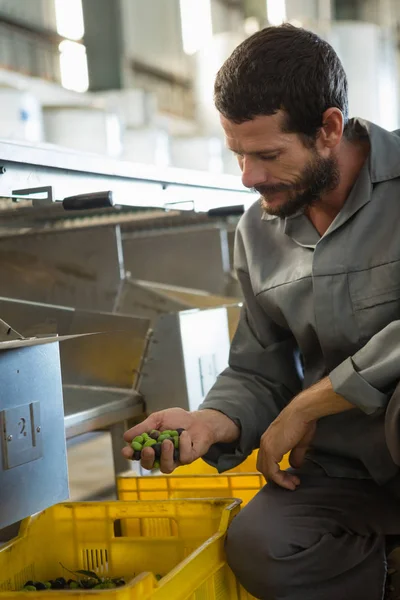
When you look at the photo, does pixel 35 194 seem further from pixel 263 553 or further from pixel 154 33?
pixel 154 33

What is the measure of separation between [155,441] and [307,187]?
53 cm

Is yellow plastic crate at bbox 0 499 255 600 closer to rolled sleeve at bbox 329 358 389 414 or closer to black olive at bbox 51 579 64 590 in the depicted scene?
black olive at bbox 51 579 64 590

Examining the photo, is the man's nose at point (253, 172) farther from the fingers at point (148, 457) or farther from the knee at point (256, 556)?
the knee at point (256, 556)

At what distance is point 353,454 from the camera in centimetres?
150

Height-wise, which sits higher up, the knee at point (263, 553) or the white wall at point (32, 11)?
the white wall at point (32, 11)

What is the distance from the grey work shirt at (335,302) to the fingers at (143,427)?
0.15 m

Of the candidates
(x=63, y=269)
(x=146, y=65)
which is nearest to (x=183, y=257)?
(x=63, y=269)

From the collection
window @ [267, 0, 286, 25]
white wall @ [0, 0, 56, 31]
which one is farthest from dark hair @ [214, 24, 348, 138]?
window @ [267, 0, 286, 25]

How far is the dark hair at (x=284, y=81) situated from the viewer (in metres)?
1.38

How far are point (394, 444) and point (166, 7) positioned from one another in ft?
18.8

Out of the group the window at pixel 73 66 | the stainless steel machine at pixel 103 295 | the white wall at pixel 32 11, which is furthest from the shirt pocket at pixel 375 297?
the window at pixel 73 66

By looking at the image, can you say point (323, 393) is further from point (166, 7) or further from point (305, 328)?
point (166, 7)

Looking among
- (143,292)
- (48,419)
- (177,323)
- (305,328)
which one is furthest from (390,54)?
(48,419)

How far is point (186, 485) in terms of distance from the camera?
65.7 inches
